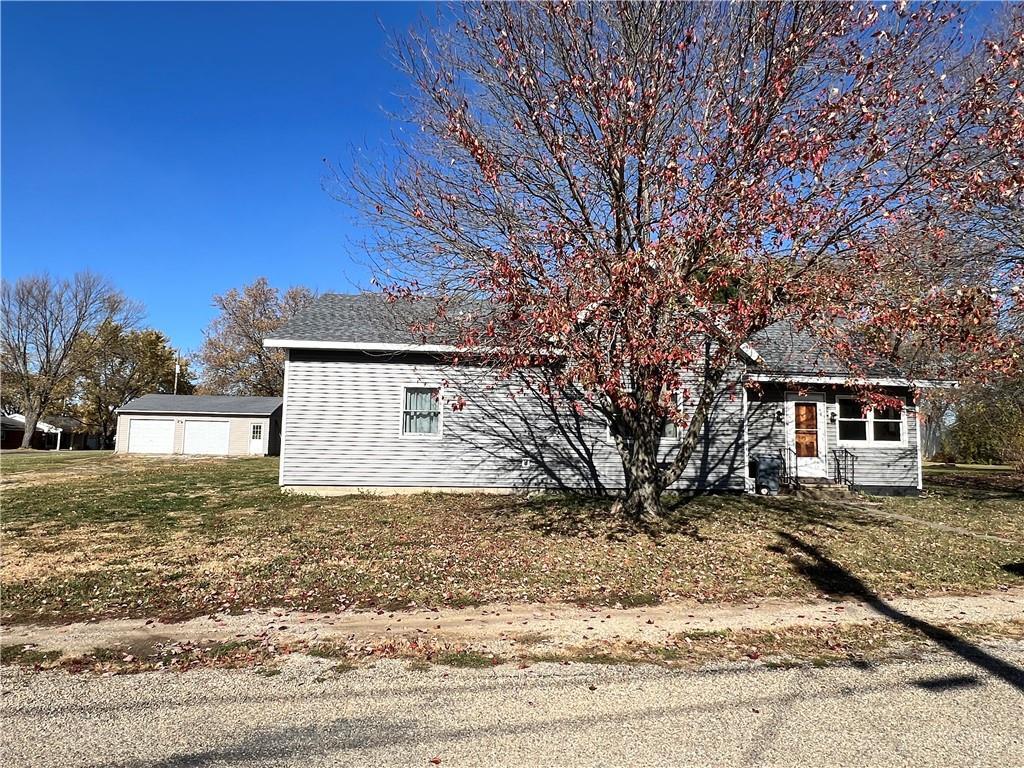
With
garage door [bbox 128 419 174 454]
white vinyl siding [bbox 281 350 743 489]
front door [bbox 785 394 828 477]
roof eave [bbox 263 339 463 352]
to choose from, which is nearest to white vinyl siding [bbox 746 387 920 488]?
front door [bbox 785 394 828 477]

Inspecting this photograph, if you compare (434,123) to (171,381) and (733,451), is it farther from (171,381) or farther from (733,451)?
(171,381)

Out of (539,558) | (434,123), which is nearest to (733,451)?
(539,558)

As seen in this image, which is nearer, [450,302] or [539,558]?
[539,558]

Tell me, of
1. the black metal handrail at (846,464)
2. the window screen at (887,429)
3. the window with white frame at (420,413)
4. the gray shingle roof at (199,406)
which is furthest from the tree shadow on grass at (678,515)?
the gray shingle roof at (199,406)

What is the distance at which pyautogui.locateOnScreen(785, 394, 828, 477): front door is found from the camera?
15102mm

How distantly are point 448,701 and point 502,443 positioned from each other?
10.00 m

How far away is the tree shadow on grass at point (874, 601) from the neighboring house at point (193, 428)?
3200 centimetres

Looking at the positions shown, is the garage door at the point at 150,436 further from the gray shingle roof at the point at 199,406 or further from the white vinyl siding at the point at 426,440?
the white vinyl siding at the point at 426,440

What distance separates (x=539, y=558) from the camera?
817 cm

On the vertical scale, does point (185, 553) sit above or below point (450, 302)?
below

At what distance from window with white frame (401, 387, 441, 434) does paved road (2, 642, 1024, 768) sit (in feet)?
30.3

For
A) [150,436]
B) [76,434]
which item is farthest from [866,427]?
[76,434]

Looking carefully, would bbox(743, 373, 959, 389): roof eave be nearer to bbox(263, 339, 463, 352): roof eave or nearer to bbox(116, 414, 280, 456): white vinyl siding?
bbox(263, 339, 463, 352): roof eave

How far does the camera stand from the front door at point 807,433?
595 inches
